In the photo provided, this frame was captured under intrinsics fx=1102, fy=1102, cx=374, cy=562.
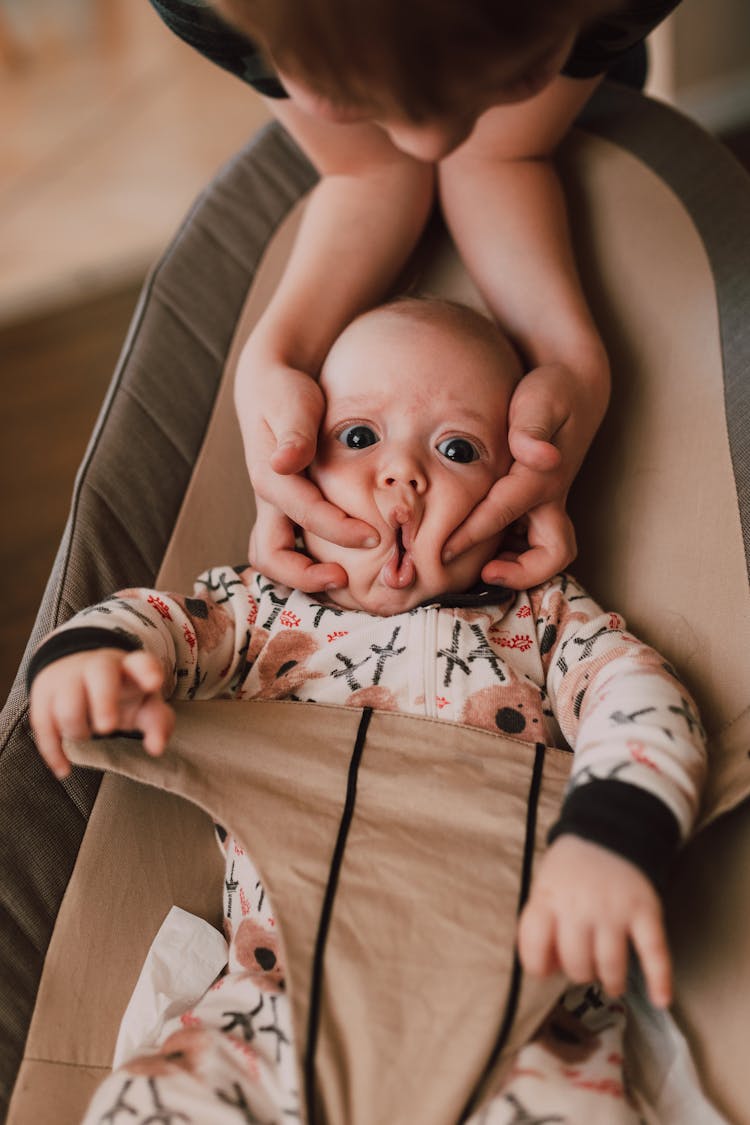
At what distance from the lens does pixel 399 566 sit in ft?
3.07

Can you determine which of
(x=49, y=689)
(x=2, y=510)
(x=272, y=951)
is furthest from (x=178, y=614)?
(x=2, y=510)

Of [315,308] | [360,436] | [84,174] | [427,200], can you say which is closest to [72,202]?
[84,174]

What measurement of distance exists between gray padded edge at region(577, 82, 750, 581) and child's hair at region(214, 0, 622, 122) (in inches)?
18.1

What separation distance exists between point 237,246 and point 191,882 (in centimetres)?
76

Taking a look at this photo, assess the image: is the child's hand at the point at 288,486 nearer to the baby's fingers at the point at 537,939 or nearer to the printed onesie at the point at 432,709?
the printed onesie at the point at 432,709

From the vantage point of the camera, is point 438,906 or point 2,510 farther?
point 2,510

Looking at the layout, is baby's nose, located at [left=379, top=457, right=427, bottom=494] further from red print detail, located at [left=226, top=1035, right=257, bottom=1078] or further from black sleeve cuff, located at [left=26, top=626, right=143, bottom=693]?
red print detail, located at [left=226, top=1035, right=257, bottom=1078]

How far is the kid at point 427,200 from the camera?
593 mm

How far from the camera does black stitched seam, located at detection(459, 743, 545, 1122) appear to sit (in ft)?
2.33

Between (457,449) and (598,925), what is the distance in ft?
1.44

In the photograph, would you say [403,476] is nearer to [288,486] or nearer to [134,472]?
[288,486]

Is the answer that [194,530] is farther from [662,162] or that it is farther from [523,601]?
[662,162]

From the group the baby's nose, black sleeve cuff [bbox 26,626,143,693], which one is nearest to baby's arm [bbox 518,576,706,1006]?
the baby's nose

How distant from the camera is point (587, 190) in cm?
126
